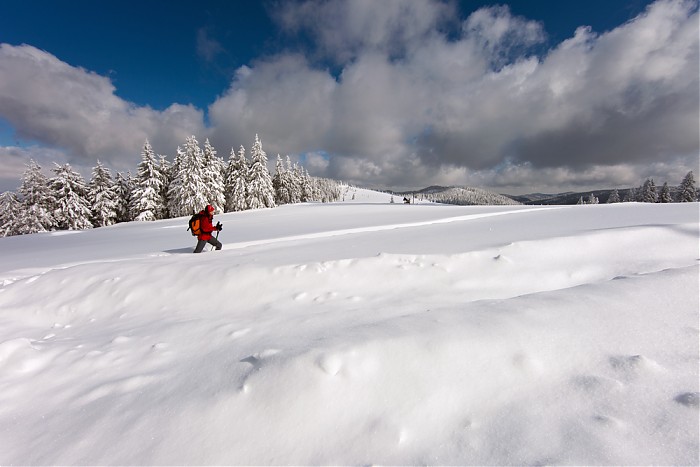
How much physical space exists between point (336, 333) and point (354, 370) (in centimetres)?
74

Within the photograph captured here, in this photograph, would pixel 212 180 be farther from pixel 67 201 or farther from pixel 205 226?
pixel 205 226

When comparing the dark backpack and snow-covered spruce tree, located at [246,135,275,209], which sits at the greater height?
snow-covered spruce tree, located at [246,135,275,209]

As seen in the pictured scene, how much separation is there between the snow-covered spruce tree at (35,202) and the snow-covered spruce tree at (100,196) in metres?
3.49

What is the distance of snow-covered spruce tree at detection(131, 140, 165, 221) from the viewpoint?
108 feet

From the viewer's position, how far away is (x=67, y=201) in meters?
31.7

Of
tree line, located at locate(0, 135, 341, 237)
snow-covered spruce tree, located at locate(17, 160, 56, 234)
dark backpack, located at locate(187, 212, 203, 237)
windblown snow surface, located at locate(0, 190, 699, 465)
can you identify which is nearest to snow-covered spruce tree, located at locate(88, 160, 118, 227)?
tree line, located at locate(0, 135, 341, 237)

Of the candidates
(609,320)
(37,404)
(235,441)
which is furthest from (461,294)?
(37,404)

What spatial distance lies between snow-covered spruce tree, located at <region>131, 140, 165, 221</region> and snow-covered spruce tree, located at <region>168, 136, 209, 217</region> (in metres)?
2.15

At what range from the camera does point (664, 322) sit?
2.85 m

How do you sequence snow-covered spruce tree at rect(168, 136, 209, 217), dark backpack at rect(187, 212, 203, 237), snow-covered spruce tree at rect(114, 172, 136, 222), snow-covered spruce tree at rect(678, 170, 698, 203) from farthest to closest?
snow-covered spruce tree at rect(678, 170, 698, 203) < snow-covered spruce tree at rect(114, 172, 136, 222) < snow-covered spruce tree at rect(168, 136, 209, 217) < dark backpack at rect(187, 212, 203, 237)

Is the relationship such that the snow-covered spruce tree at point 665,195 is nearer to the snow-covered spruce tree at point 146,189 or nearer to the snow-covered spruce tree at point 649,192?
the snow-covered spruce tree at point 649,192

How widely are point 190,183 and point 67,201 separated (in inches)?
542

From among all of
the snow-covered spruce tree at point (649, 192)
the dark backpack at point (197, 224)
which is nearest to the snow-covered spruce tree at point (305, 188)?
the dark backpack at point (197, 224)

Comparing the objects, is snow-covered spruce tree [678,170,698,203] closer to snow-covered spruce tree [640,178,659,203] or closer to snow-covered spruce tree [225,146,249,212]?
snow-covered spruce tree [640,178,659,203]
